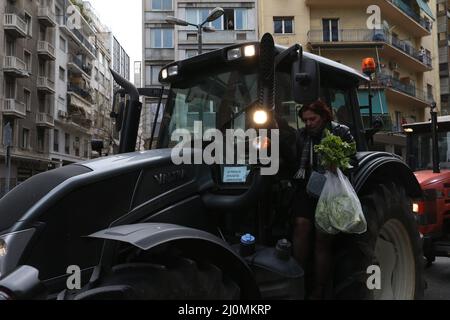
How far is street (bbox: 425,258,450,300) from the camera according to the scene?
20.3 feet

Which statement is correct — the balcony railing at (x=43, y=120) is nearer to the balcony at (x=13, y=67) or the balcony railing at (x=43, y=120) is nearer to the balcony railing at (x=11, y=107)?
the balcony railing at (x=11, y=107)

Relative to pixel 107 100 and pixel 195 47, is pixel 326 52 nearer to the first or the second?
pixel 195 47

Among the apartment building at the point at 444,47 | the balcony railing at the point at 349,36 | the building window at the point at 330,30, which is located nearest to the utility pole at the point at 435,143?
the balcony railing at the point at 349,36

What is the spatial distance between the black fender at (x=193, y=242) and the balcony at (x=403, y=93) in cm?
3077

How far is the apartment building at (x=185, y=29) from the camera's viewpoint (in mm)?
33438

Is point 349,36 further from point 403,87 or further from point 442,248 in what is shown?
point 442,248

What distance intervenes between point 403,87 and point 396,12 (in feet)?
17.7

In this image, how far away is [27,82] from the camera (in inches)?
1465

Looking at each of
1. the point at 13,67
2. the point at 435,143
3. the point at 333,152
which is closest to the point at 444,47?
the point at 13,67

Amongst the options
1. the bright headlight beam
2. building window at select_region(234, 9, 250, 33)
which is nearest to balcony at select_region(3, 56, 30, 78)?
building window at select_region(234, 9, 250, 33)

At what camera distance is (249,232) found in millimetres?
3512
